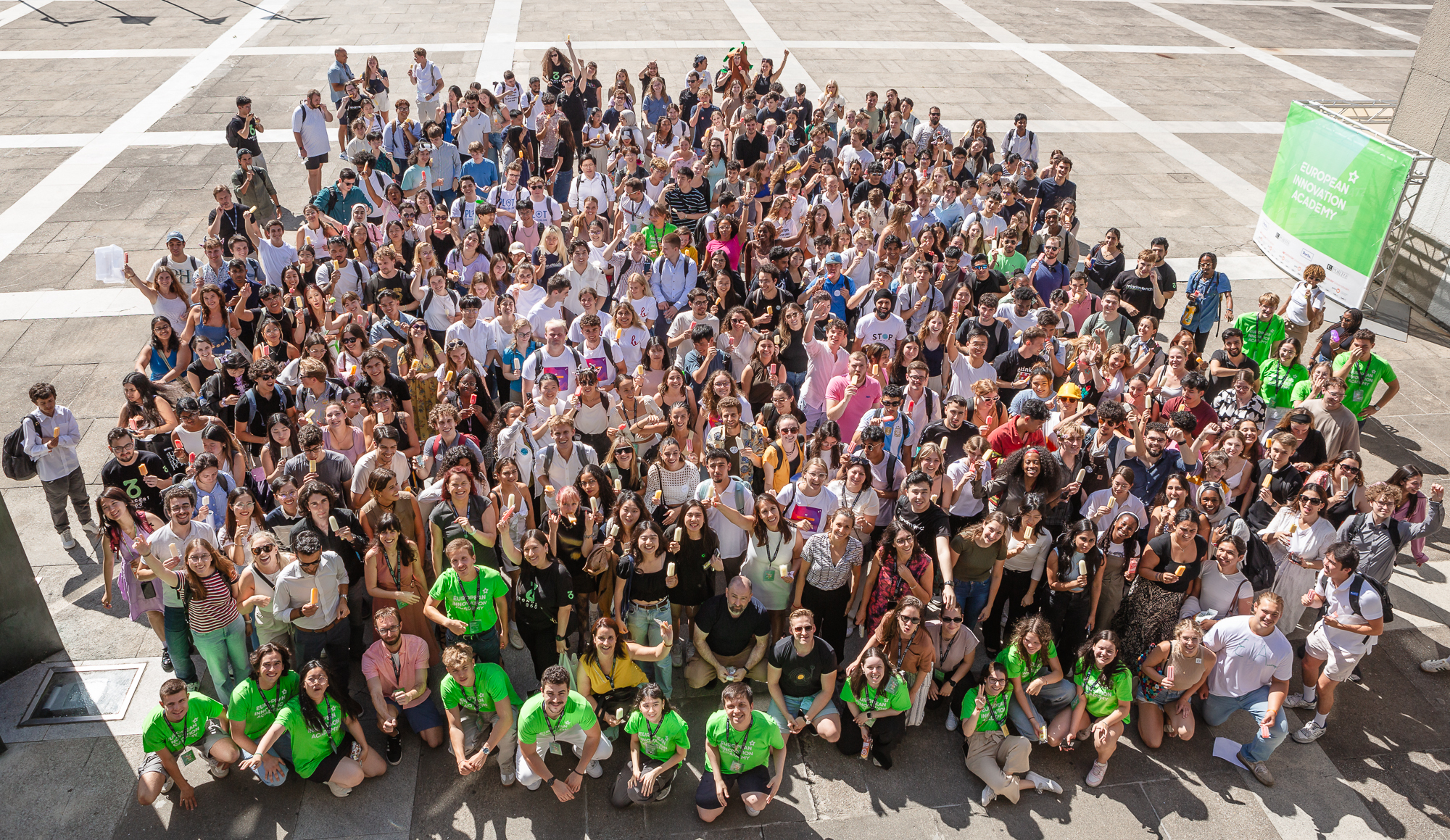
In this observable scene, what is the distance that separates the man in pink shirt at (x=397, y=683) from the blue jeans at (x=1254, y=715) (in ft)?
19.1

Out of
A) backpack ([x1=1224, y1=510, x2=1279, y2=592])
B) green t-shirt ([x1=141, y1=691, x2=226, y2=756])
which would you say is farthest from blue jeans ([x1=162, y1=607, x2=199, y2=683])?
backpack ([x1=1224, y1=510, x2=1279, y2=592])

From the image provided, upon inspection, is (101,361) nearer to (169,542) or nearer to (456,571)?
(169,542)

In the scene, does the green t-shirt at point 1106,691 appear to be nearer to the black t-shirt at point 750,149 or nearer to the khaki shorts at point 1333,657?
the khaki shorts at point 1333,657

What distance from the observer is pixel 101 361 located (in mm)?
11430

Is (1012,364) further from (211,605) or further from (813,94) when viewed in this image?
(813,94)

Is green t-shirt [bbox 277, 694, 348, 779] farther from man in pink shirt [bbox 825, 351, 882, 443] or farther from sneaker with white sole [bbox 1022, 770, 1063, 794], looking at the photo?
sneaker with white sole [bbox 1022, 770, 1063, 794]

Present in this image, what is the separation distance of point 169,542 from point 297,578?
1049 mm

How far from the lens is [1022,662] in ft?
22.3

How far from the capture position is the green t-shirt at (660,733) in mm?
6250

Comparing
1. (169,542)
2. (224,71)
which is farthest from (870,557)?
(224,71)

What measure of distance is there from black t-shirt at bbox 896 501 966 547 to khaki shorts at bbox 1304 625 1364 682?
2921 mm

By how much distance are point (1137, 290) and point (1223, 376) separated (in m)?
1.65

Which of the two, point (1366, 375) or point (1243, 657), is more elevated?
point (1366, 375)

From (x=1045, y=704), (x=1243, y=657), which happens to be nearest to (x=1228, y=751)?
(x=1243, y=657)
